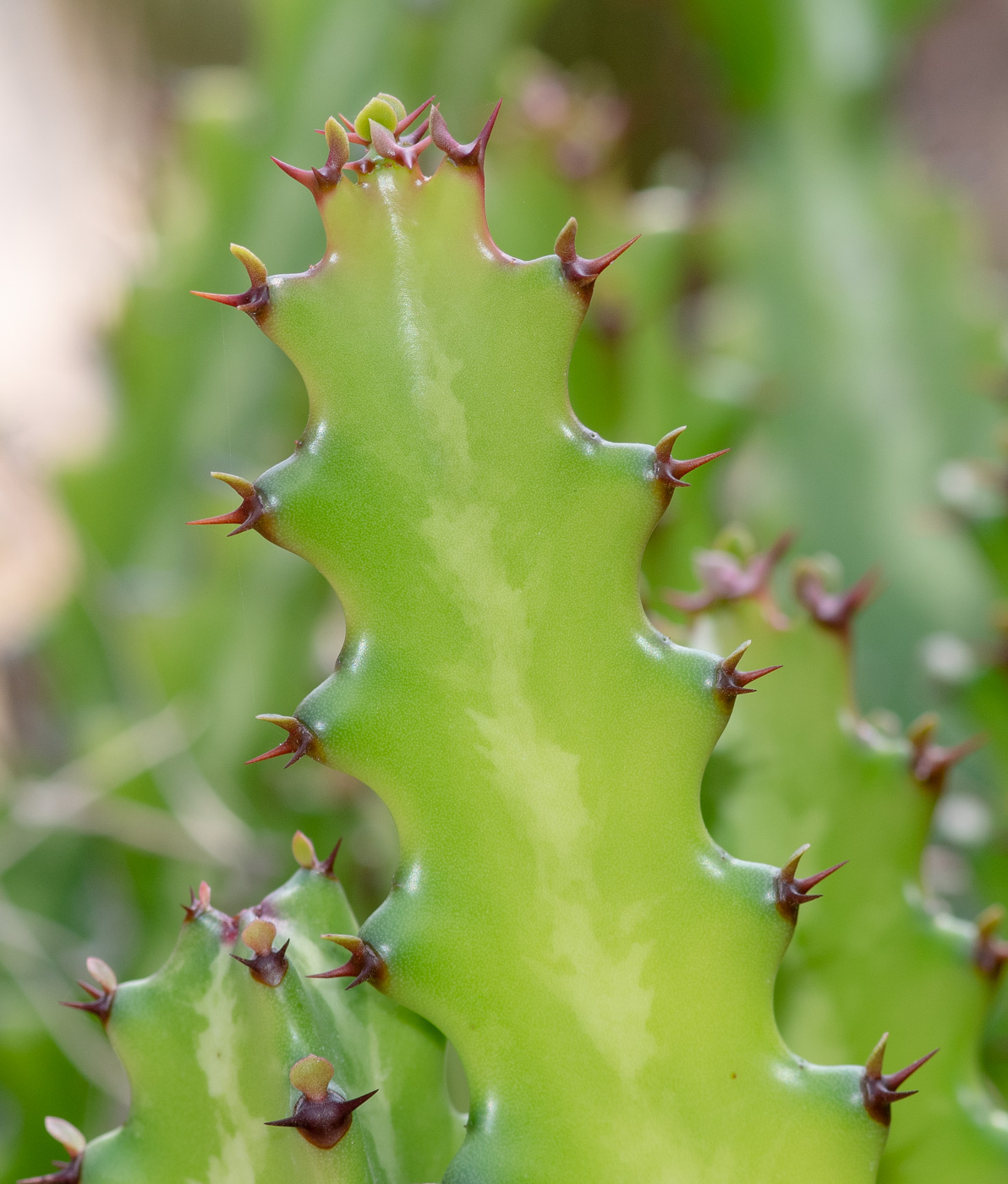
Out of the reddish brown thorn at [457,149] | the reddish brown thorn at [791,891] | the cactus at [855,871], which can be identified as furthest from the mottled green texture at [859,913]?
the reddish brown thorn at [457,149]

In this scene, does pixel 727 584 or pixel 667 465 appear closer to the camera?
pixel 667 465

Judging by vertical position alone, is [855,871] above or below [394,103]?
below

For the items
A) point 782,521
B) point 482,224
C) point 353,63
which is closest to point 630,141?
point 353,63

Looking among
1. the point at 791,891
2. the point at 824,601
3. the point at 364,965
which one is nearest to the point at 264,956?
the point at 364,965

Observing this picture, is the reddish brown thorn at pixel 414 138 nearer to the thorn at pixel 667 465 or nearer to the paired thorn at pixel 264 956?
the thorn at pixel 667 465

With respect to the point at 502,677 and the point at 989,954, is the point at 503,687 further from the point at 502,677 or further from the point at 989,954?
the point at 989,954

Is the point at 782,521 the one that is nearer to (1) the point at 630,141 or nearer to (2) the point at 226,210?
(2) the point at 226,210
